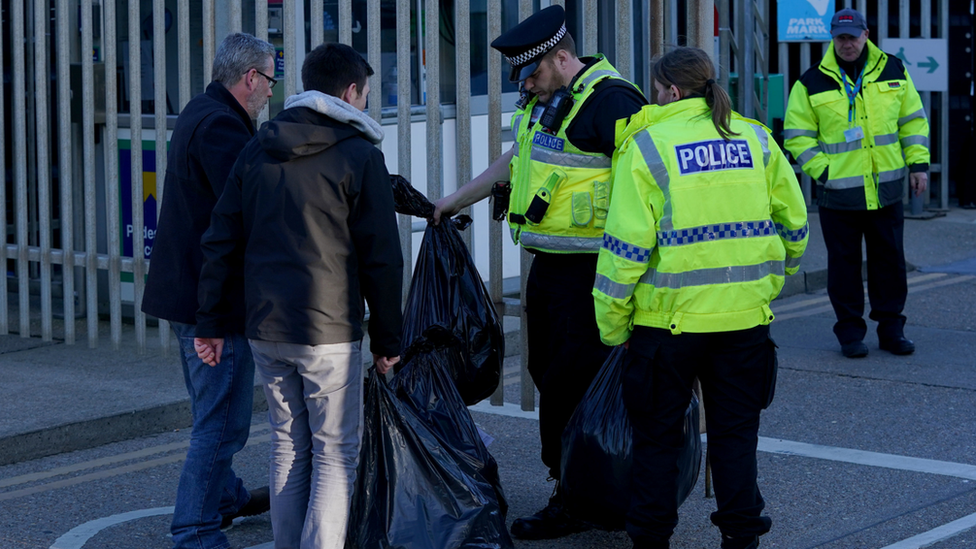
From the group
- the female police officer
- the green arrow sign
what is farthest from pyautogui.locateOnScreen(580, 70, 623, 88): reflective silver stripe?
the green arrow sign

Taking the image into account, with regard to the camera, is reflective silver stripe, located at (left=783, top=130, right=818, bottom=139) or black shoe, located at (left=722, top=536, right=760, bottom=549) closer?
black shoe, located at (left=722, top=536, right=760, bottom=549)

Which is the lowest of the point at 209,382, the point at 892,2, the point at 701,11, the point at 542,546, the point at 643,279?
the point at 542,546

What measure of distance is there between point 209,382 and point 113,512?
38.0 inches

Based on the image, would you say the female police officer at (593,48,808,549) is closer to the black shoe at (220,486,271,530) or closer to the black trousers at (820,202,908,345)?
the black shoe at (220,486,271,530)

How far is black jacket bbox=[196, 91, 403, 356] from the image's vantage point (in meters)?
3.73

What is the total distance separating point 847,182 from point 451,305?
351 cm

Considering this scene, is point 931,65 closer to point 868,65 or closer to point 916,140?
point 916,140

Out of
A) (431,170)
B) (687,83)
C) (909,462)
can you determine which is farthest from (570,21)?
(687,83)

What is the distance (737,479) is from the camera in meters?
4.02

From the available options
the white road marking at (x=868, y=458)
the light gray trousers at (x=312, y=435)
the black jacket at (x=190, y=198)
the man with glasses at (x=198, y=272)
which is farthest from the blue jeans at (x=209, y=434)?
the white road marking at (x=868, y=458)

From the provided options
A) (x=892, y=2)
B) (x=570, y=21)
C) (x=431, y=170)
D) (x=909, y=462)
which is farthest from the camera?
(x=892, y=2)

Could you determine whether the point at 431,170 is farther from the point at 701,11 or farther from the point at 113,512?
the point at 113,512

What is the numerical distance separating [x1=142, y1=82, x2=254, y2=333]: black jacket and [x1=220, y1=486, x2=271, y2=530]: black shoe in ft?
2.77

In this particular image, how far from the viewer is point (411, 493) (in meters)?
3.94
